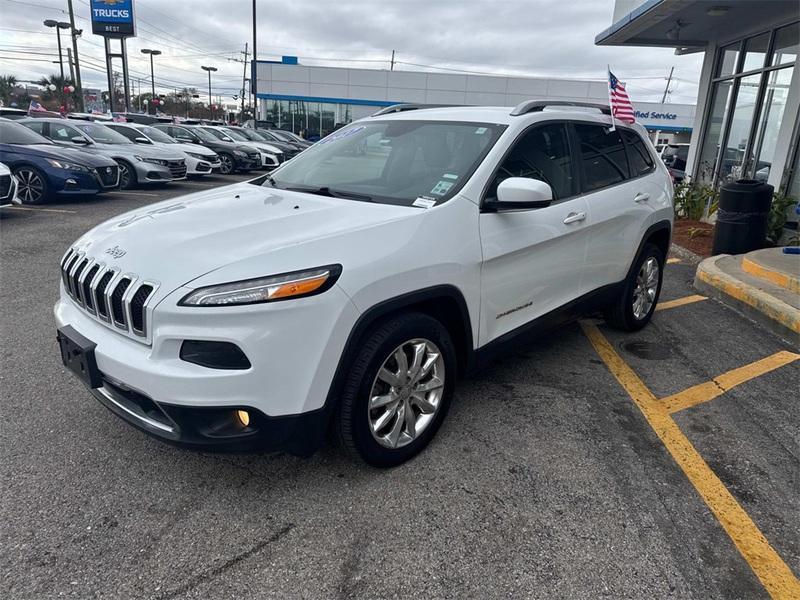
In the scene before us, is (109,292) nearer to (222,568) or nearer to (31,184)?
(222,568)

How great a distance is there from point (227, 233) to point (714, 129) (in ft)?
36.7

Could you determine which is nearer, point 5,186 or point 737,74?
point 5,186

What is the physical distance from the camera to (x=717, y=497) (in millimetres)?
2795

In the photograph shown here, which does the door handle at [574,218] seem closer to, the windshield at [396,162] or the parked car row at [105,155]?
the windshield at [396,162]

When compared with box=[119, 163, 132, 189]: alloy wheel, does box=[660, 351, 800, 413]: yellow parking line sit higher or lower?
lower

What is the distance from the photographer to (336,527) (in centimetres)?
250

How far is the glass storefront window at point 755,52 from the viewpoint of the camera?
925cm

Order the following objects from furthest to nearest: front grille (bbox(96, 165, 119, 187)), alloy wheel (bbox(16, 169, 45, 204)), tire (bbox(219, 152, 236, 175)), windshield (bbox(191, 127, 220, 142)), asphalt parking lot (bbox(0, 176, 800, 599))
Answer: windshield (bbox(191, 127, 220, 142)) < tire (bbox(219, 152, 236, 175)) < front grille (bbox(96, 165, 119, 187)) < alloy wheel (bbox(16, 169, 45, 204)) < asphalt parking lot (bbox(0, 176, 800, 599))

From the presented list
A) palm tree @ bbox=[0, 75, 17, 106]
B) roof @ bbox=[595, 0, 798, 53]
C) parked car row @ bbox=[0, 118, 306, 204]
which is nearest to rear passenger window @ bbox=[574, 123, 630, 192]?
roof @ bbox=[595, 0, 798, 53]

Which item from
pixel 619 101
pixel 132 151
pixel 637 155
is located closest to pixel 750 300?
pixel 637 155

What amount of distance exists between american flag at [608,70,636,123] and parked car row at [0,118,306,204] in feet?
26.4

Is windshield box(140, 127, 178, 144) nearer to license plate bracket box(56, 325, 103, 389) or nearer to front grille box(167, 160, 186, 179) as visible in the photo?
front grille box(167, 160, 186, 179)

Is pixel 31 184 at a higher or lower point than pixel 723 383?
higher

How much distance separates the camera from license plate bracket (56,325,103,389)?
8.30 feet
